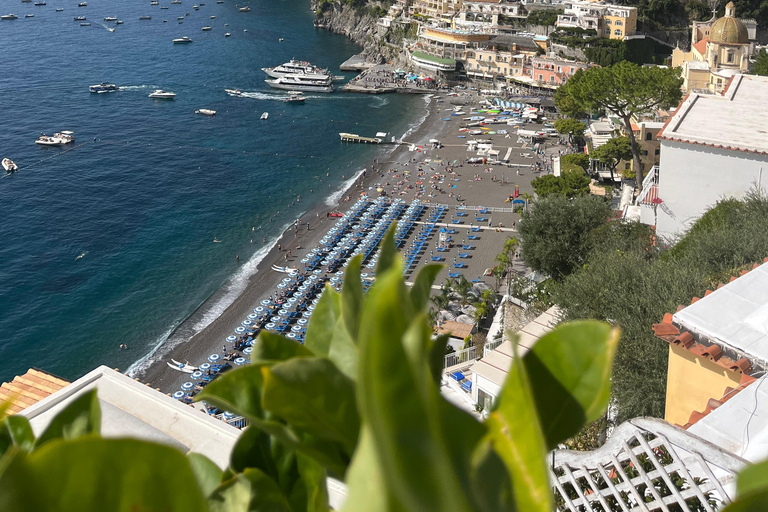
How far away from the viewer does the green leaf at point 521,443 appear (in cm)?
112

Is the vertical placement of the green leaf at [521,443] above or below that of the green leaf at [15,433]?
above

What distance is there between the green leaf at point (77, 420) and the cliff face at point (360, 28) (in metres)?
72.1

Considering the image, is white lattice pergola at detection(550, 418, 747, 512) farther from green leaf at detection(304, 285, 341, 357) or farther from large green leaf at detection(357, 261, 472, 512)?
large green leaf at detection(357, 261, 472, 512)

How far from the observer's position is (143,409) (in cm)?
630

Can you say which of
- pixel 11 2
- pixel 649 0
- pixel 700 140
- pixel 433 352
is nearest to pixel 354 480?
pixel 433 352

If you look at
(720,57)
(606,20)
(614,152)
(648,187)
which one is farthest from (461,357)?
(606,20)

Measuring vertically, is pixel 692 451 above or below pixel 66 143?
above

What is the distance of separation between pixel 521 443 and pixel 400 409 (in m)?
0.33

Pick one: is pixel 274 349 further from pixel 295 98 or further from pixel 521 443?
pixel 295 98

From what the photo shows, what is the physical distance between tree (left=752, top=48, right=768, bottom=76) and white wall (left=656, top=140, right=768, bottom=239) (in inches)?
904

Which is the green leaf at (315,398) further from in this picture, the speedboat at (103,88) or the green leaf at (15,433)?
the speedboat at (103,88)

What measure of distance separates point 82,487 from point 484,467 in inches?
24.8

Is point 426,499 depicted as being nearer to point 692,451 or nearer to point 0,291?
point 692,451

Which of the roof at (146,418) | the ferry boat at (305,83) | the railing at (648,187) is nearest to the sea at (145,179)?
the ferry boat at (305,83)
